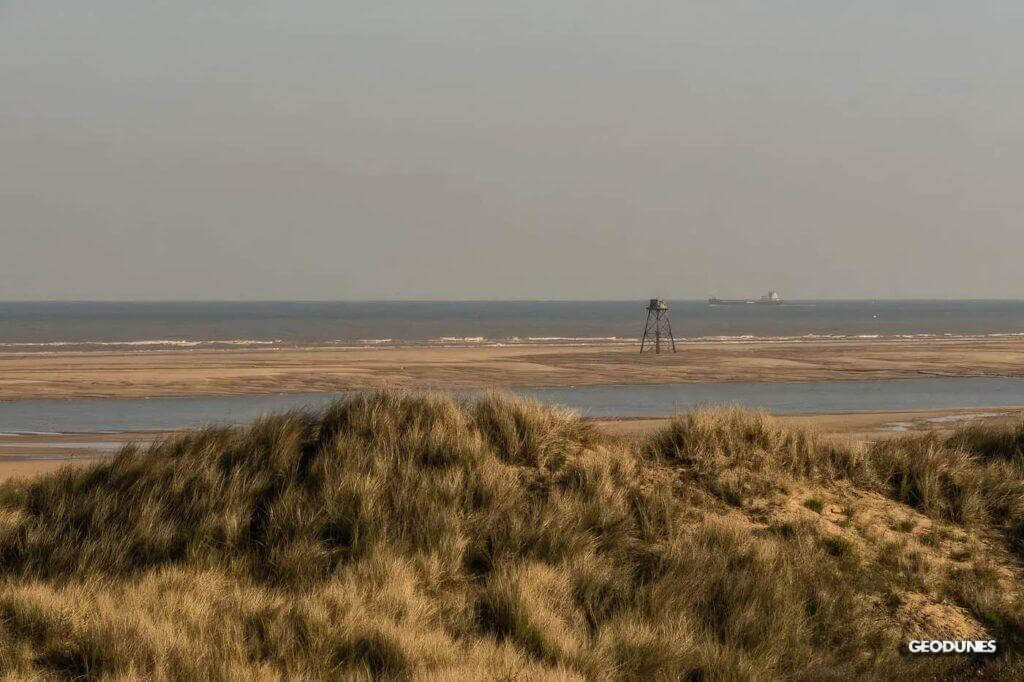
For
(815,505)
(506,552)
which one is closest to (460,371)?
(815,505)

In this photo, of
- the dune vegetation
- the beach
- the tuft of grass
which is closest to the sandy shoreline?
the beach

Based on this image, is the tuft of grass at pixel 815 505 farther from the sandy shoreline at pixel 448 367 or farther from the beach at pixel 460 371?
the sandy shoreline at pixel 448 367

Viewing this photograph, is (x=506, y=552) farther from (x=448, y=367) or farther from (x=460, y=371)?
(x=448, y=367)

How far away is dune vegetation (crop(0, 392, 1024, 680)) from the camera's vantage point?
6750mm

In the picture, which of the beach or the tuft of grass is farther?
the beach

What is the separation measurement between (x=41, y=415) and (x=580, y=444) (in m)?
22.5

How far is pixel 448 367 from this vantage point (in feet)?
145

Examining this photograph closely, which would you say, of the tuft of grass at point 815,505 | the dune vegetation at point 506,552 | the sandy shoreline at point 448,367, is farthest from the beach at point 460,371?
the tuft of grass at point 815,505

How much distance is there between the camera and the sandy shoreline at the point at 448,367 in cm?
3628

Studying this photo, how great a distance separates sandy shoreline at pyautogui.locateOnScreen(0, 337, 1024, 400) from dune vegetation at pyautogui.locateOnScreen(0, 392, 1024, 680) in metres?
24.4

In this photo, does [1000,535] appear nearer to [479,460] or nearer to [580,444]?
[580,444]

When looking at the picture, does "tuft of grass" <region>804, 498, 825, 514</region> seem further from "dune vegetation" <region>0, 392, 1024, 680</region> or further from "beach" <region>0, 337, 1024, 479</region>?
"beach" <region>0, 337, 1024, 479</region>

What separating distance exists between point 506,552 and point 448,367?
36.0 metres

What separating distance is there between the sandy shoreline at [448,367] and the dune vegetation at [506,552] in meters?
24.4
